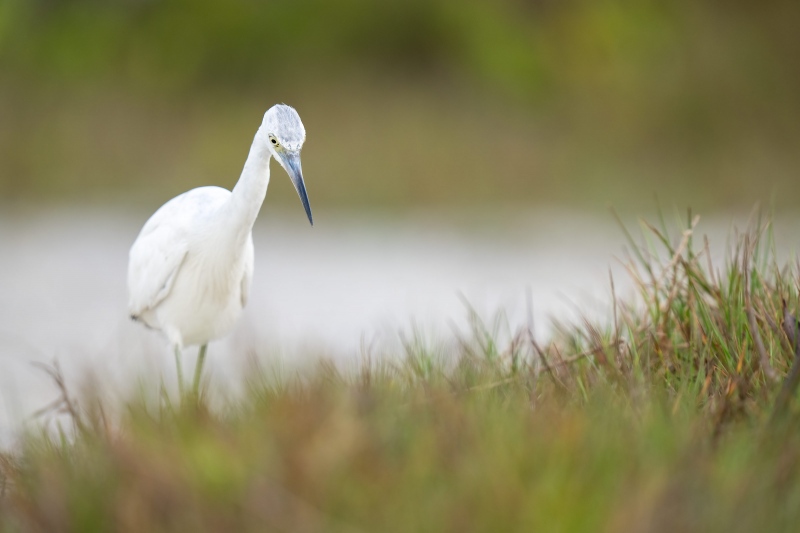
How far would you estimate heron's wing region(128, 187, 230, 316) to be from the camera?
7.41ft

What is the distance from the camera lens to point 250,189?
1891 millimetres

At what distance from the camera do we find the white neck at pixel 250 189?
1.82m

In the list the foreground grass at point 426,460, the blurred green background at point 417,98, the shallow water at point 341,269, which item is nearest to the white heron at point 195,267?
Result: the foreground grass at point 426,460

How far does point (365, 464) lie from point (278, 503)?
105 millimetres

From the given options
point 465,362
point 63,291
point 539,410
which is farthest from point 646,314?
point 63,291

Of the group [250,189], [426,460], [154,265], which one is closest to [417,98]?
[154,265]

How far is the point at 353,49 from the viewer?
30.0 feet

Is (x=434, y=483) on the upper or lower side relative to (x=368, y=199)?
lower

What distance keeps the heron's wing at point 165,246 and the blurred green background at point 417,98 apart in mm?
5444

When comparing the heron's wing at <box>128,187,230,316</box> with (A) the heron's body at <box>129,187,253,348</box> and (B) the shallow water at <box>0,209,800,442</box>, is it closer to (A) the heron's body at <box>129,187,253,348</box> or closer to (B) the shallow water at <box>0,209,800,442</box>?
(A) the heron's body at <box>129,187,253,348</box>

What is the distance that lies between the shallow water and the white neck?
2314 millimetres

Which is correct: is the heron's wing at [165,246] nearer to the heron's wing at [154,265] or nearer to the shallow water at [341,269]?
the heron's wing at [154,265]

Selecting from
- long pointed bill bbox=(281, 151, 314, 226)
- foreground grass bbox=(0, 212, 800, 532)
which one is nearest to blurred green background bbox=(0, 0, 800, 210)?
long pointed bill bbox=(281, 151, 314, 226)

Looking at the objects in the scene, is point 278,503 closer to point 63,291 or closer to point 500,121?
point 63,291
